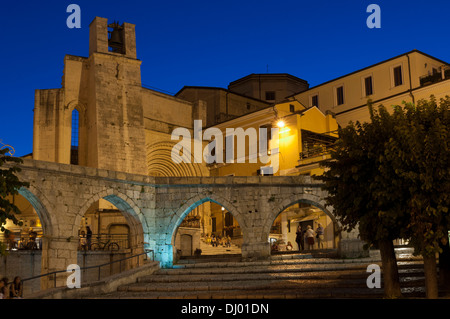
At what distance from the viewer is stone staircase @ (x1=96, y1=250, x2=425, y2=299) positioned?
52.3 feet

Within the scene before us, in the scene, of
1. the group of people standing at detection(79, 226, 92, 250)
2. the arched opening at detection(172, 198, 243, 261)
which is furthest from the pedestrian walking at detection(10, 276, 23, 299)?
the group of people standing at detection(79, 226, 92, 250)

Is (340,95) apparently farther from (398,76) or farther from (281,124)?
(281,124)

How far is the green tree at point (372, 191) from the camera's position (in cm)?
1511

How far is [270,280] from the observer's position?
18.5 m

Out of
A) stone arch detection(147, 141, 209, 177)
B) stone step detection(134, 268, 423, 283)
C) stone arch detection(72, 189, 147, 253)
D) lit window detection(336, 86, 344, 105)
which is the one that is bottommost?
stone step detection(134, 268, 423, 283)

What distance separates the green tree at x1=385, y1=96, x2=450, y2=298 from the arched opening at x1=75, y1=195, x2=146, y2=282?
11.1 metres

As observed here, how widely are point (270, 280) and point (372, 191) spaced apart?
15.3ft

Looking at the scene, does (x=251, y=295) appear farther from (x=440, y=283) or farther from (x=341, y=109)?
(x=341, y=109)

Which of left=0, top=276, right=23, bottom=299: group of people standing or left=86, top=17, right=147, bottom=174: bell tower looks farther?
left=86, top=17, right=147, bottom=174: bell tower

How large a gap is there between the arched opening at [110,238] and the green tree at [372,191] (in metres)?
9.33

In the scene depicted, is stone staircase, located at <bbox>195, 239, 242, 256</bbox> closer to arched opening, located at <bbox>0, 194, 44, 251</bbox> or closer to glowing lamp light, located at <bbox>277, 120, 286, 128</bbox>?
arched opening, located at <bbox>0, 194, 44, 251</bbox>

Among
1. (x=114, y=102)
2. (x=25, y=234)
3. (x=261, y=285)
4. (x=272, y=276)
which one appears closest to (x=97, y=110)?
(x=114, y=102)

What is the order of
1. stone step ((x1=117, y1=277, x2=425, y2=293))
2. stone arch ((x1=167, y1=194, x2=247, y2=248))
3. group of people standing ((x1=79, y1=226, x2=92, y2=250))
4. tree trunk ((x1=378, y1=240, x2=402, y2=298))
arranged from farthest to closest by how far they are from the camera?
group of people standing ((x1=79, y1=226, x2=92, y2=250))
stone arch ((x1=167, y1=194, x2=247, y2=248))
stone step ((x1=117, y1=277, x2=425, y2=293))
tree trunk ((x1=378, y1=240, x2=402, y2=298))
